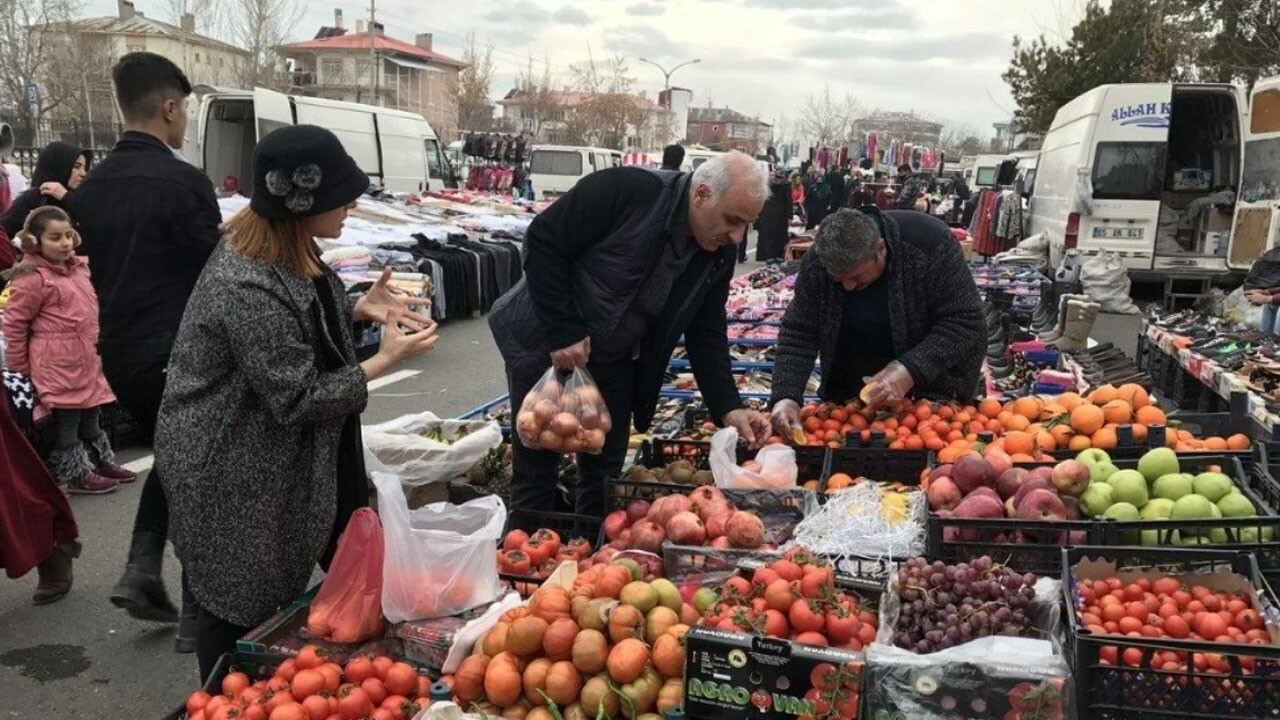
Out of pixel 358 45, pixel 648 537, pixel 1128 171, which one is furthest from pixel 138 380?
pixel 358 45

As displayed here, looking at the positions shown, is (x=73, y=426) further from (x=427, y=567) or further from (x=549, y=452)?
(x=427, y=567)

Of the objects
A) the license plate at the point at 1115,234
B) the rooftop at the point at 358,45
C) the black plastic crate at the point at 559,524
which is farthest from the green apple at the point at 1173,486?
the rooftop at the point at 358,45

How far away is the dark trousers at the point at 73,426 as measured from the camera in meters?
5.46

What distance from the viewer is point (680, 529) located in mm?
2865

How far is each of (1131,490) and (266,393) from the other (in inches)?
98.5

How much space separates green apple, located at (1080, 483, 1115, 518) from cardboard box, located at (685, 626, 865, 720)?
1.20 metres

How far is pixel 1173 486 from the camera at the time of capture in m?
2.92

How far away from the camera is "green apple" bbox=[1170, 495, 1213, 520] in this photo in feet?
9.07

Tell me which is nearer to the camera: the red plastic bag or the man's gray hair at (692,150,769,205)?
the red plastic bag

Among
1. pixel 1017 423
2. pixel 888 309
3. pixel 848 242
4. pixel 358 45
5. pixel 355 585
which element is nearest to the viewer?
pixel 355 585

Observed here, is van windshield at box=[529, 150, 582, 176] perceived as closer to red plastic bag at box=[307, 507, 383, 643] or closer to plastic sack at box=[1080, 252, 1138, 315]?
plastic sack at box=[1080, 252, 1138, 315]

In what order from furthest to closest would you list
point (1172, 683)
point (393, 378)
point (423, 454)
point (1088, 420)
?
point (393, 378) < point (423, 454) < point (1088, 420) < point (1172, 683)

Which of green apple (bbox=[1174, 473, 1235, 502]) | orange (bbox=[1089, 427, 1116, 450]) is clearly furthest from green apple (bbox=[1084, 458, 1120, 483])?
orange (bbox=[1089, 427, 1116, 450])

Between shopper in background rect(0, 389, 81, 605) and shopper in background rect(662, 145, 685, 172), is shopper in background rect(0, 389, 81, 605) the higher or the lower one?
the lower one
